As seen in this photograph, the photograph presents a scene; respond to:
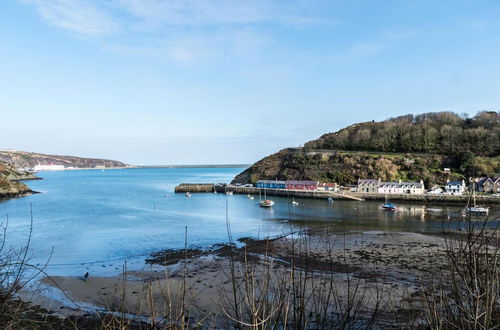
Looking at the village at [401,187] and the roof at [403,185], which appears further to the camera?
the roof at [403,185]

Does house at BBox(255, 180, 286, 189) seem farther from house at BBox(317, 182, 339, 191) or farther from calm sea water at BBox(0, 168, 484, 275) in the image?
calm sea water at BBox(0, 168, 484, 275)

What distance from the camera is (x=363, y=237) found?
30.0 metres

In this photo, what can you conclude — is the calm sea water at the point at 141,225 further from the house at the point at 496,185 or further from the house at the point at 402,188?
the house at the point at 496,185

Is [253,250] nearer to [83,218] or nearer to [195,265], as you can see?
[195,265]

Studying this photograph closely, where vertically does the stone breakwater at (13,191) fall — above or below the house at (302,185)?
below

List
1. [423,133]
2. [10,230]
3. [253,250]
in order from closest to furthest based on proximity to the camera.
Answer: [253,250]
[10,230]
[423,133]

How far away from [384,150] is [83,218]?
72323mm

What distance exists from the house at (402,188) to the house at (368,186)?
81 cm

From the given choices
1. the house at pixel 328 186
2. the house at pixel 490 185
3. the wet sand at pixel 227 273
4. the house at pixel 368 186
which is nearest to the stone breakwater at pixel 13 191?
the wet sand at pixel 227 273

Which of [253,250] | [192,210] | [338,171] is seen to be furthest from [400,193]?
[253,250]

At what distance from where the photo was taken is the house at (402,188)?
2447 inches

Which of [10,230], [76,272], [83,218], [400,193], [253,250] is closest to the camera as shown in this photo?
[76,272]

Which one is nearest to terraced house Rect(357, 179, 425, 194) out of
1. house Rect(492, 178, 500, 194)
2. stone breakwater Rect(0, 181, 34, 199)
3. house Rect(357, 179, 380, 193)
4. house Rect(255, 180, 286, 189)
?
house Rect(357, 179, 380, 193)

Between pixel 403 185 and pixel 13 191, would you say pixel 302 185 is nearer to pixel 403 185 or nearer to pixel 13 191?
pixel 403 185
